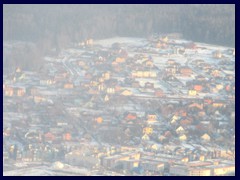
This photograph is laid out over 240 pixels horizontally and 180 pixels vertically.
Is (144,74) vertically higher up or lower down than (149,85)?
higher up

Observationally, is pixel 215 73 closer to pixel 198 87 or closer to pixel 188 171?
pixel 198 87

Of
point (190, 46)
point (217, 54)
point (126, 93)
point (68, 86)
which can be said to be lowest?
point (126, 93)

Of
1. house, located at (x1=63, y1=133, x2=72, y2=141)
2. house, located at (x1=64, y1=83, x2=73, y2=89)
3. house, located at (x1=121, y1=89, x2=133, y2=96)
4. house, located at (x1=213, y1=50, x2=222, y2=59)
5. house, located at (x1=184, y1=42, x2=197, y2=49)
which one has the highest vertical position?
house, located at (x1=184, y1=42, x2=197, y2=49)

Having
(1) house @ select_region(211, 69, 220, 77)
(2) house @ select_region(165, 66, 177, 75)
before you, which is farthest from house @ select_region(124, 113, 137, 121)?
(1) house @ select_region(211, 69, 220, 77)

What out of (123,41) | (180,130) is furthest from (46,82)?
(123,41)

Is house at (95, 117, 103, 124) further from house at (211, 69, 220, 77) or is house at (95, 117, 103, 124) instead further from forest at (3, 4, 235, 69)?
forest at (3, 4, 235, 69)

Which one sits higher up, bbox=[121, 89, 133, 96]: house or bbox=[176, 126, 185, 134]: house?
bbox=[121, 89, 133, 96]: house

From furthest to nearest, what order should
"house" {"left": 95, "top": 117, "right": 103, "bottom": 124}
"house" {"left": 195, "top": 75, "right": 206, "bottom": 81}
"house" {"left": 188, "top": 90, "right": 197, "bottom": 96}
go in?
"house" {"left": 195, "top": 75, "right": 206, "bottom": 81} < "house" {"left": 188, "top": 90, "right": 197, "bottom": 96} < "house" {"left": 95, "top": 117, "right": 103, "bottom": 124}
